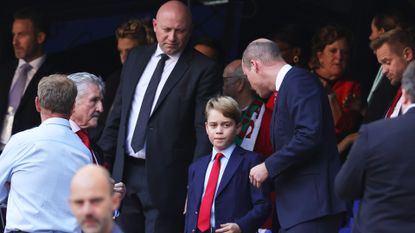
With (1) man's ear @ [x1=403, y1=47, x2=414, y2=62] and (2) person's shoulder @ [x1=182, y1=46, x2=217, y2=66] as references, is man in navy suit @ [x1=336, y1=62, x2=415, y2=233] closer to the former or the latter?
(1) man's ear @ [x1=403, y1=47, x2=414, y2=62]

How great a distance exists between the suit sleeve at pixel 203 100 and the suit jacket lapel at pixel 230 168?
33 cm

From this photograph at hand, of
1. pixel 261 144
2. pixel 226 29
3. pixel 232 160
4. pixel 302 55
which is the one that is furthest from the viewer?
pixel 226 29

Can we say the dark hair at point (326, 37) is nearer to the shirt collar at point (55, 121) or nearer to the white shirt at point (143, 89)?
the white shirt at point (143, 89)

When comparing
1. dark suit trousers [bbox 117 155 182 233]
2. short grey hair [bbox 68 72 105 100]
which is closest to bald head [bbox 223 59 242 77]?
dark suit trousers [bbox 117 155 182 233]

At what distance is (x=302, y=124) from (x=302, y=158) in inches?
7.9

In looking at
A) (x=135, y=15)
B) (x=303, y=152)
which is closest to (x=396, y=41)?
(x=303, y=152)

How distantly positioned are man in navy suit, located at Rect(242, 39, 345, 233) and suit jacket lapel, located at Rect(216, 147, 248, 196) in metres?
0.51

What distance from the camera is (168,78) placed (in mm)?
8047

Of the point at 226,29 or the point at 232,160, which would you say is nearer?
the point at 232,160

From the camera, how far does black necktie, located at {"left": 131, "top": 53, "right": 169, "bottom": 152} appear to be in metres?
7.97

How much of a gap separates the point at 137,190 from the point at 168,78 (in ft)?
2.61

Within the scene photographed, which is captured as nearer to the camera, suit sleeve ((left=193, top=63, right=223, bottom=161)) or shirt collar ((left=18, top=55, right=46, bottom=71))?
suit sleeve ((left=193, top=63, right=223, bottom=161))

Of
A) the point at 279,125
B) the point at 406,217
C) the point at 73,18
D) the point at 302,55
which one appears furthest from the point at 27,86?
the point at 406,217

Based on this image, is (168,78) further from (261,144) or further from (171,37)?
(261,144)
